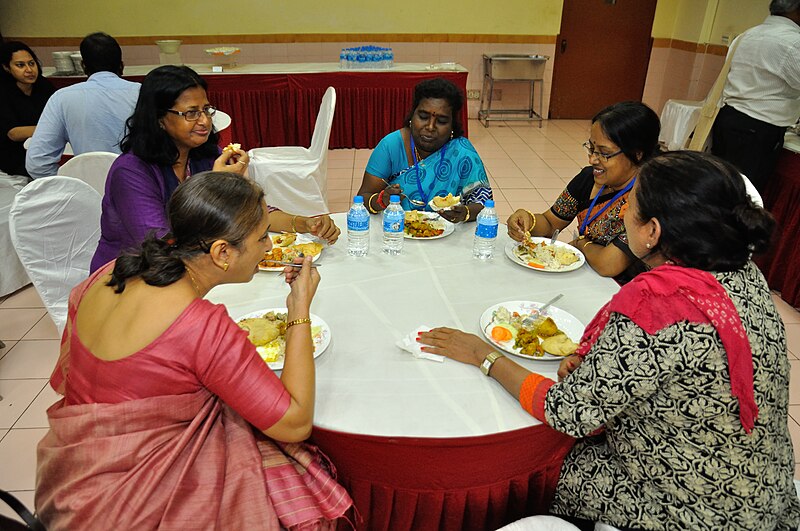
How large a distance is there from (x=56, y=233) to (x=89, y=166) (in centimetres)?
48

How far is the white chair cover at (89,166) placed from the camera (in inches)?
106

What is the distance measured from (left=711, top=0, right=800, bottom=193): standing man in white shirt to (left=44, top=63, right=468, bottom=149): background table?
2881 millimetres

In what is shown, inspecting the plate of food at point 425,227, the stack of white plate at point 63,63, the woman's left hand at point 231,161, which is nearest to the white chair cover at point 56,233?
the woman's left hand at point 231,161

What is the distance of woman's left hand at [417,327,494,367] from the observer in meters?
1.48

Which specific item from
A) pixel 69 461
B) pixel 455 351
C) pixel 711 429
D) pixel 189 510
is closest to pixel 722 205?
pixel 711 429

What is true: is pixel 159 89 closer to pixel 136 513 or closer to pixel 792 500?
pixel 136 513

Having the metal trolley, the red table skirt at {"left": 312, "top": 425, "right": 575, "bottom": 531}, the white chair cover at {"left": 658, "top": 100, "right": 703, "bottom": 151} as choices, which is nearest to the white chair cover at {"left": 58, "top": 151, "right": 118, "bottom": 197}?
the red table skirt at {"left": 312, "top": 425, "right": 575, "bottom": 531}

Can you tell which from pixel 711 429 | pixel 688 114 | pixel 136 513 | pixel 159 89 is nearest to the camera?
pixel 136 513

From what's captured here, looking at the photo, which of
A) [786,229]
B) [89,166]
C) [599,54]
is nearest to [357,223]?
[89,166]

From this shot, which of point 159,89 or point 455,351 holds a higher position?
point 159,89

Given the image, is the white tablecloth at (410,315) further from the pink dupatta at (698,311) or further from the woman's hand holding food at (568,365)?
the pink dupatta at (698,311)

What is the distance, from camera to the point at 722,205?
1.21 meters

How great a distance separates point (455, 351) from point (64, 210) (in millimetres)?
1970

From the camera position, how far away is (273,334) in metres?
1.57
